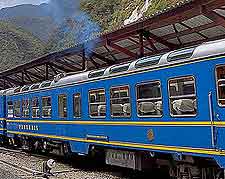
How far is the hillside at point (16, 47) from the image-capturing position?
93312 millimetres

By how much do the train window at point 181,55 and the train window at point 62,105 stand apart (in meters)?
5.43

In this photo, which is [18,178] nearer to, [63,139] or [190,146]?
[63,139]

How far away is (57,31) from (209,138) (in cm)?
6868

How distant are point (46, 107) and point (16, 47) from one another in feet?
288

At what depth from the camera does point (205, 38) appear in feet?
44.2

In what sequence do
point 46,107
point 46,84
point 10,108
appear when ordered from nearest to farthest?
point 46,107 → point 46,84 → point 10,108

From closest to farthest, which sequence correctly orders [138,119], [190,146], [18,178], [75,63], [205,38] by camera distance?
[190,146], [138,119], [18,178], [205,38], [75,63]

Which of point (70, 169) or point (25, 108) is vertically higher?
point (25, 108)

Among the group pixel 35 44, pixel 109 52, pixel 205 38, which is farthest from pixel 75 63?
pixel 35 44

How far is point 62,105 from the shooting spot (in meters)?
13.9

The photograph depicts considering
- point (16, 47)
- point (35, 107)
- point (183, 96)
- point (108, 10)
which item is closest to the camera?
point (183, 96)

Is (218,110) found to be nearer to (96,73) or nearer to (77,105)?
(96,73)

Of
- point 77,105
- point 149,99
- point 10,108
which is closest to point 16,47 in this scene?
point 10,108

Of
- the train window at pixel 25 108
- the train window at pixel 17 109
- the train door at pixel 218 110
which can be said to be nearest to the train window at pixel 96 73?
the train door at pixel 218 110
